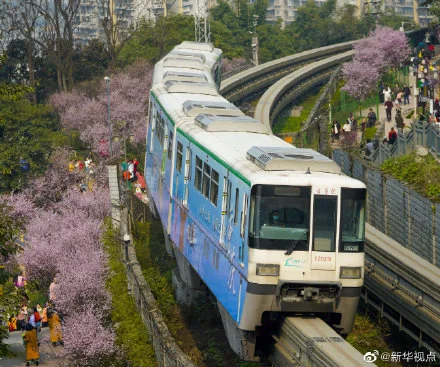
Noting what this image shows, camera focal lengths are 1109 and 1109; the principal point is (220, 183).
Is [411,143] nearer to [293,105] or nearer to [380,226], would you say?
[380,226]

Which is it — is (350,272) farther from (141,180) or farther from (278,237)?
(141,180)

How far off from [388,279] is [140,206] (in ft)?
52.2

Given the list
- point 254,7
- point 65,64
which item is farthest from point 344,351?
point 254,7

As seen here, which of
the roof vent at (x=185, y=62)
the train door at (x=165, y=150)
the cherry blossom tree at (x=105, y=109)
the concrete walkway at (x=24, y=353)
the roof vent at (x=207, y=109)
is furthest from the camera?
the cherry blossom tree at (x=105, y=109)

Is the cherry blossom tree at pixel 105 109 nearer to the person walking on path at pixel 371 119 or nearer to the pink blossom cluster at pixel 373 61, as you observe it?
the pink blossom cluster at pixel 373 61

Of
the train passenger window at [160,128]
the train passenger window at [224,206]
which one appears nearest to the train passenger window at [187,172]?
the train passenger window at [224,206]

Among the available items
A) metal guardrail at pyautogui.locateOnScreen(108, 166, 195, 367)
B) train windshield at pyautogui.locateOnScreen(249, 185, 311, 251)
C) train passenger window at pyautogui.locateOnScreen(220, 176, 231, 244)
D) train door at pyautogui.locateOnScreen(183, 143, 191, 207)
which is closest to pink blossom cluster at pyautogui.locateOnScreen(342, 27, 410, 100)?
metal guardrail at pyautogui.locateOnScreen(108, 166, 195, 367)

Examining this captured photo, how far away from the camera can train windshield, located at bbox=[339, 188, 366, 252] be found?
17.9 m

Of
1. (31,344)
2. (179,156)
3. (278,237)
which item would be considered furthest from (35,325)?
(278,237)

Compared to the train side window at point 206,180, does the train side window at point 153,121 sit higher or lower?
lower

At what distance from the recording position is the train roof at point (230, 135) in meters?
18.2

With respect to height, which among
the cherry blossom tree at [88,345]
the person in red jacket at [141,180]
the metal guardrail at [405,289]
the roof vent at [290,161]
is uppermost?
the roof vent at [290,161]

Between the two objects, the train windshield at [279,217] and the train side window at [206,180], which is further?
the train side window at [206,180]

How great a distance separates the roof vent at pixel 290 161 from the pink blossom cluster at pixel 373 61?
35.9m
